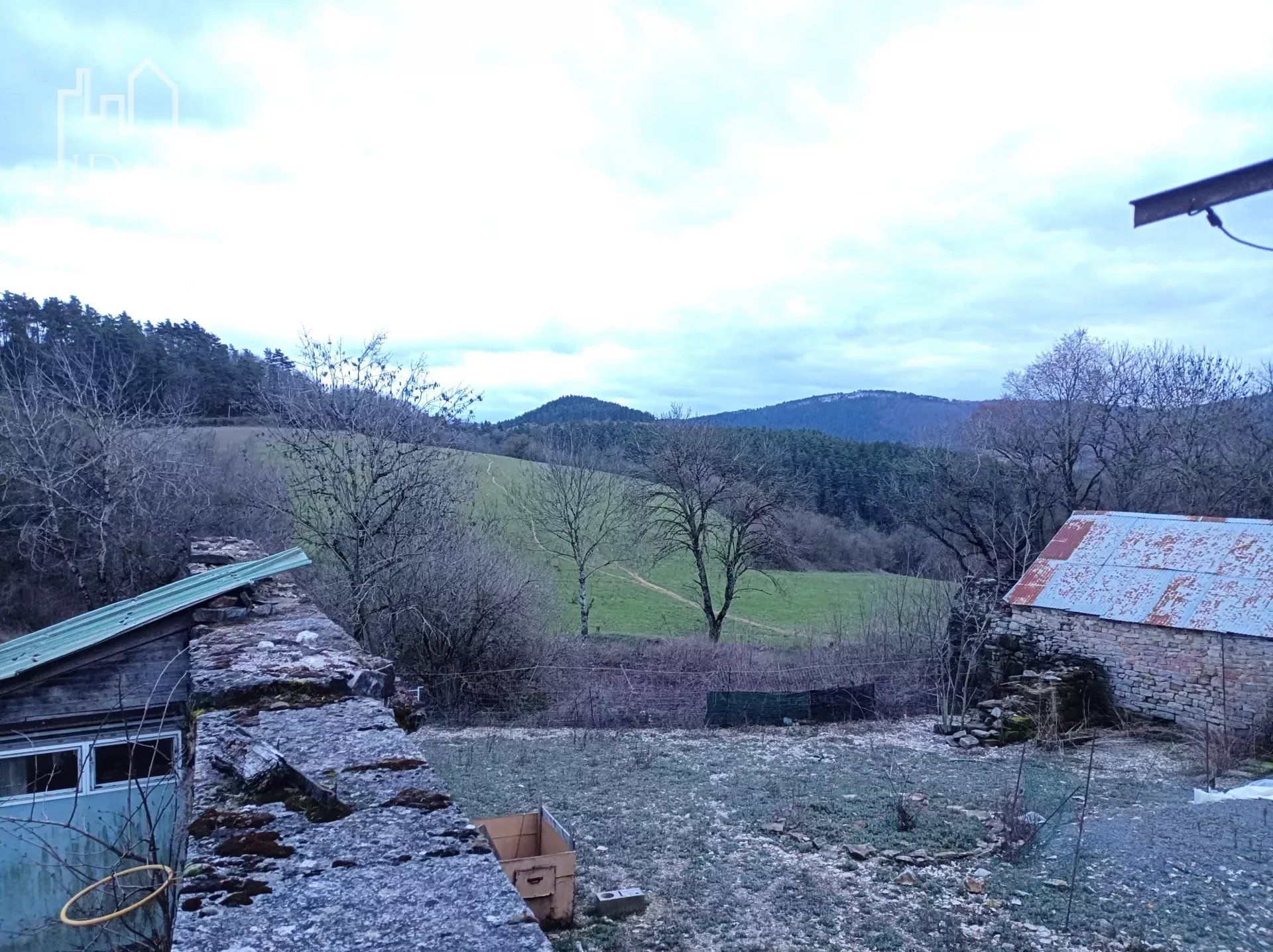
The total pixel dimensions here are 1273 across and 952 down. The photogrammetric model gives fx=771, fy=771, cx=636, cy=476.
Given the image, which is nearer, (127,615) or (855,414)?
(127,615)

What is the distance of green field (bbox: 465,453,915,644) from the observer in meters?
26.9

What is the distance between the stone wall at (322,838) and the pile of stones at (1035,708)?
39.6 ft

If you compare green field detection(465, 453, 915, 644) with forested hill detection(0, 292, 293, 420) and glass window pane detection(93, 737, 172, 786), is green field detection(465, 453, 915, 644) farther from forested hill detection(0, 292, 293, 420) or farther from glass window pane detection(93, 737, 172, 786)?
glass window pane detection(93, 737, 172, 786)

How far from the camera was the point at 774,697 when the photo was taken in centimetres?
1543

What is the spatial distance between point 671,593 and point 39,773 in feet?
95.4

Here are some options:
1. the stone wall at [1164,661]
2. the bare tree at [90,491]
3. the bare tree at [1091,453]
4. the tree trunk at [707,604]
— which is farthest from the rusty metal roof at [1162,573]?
the bare tree at [90,491]

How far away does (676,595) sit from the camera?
3303 cm

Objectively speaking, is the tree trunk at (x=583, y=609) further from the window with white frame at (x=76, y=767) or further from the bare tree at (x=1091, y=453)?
the window with white frame at (x=76, y=767)

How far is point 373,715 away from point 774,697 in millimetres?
13116

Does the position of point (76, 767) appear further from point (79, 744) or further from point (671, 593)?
point (671, 593)

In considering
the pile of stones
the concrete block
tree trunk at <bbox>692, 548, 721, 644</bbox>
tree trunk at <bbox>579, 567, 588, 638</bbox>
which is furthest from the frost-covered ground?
tree trunk at <bbox>692, 548, 721, 644</bbox>

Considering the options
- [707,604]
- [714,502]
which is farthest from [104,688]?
[714,502]

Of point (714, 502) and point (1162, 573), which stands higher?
point (714, 502)

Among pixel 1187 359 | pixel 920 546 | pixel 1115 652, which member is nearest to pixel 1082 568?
pixel 1115 652
